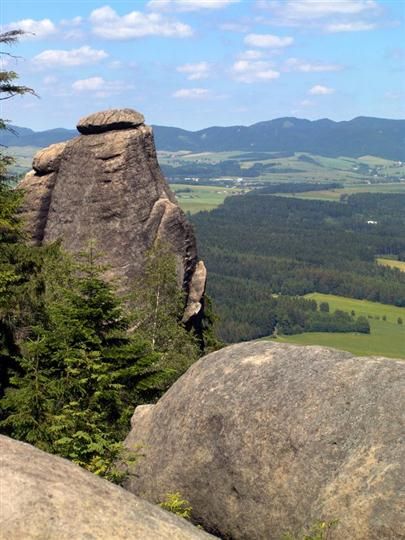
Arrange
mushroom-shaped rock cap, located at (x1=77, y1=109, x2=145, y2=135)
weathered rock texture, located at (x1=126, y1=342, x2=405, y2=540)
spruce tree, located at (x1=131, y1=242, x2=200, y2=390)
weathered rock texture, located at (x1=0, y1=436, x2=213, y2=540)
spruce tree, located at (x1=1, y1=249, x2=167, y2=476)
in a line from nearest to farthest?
weathered rock texture, located at (x1=0, y1=436, x2=213, y2=540) → weathered rock texture, located at (x1=126, y1=342, x2=405, y2=540) → spruce tree, located at (x1=1, y1=249, x2=167, y2=476) → spruce tree, located at (x1=131, y1=242, x2=200, y2=390) → mushroom-shaped rock cap, located at (x1=77, y1=109, x2=145, y2=135)

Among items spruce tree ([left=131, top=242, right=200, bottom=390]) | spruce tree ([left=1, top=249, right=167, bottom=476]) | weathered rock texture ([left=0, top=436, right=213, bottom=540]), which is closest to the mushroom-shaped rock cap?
spruce tree ([left=131, top=242, right=200, bottom=390])

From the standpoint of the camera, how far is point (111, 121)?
179 ft

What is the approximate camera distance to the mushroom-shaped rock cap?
54.5 m

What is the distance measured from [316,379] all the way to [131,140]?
40241 mm

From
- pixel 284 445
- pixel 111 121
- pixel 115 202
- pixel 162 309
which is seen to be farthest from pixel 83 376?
pixel 111 121

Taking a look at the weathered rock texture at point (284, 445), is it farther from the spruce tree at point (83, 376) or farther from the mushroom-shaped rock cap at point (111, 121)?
the mushroom-shaped rock cap at point (111, 121)

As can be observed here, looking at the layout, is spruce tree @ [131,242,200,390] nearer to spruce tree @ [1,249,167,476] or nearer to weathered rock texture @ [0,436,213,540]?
spruce tree @ [1,249,167,476]

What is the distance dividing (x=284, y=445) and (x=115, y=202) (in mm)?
39019

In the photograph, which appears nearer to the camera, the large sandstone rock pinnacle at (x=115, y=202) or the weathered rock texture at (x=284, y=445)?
the weathered rock texture at (x=284, y=445)

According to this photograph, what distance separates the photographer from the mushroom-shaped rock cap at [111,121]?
179 feet

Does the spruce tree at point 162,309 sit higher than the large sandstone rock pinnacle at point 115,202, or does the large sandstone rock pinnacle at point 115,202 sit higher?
the large sandstone rock pinnacle at point 115,202

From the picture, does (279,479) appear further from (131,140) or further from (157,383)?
(131,140)

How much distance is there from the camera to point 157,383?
23625 mm

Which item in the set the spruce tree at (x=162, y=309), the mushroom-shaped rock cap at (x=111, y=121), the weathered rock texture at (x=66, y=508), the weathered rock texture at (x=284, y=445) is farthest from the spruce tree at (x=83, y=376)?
the mushroom-shaped rock cap at (x=111, y=121)
